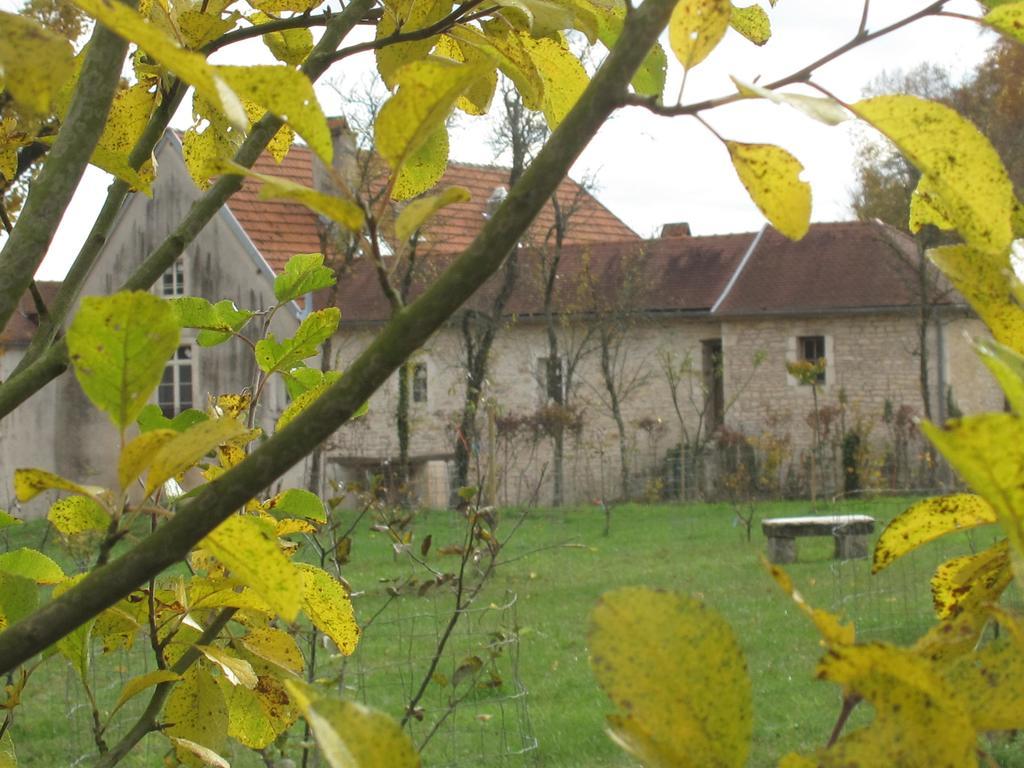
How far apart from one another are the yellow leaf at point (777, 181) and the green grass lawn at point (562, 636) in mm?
1802

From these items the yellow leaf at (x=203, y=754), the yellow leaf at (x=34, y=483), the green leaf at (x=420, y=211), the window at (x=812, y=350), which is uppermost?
the window at (x=812, y=350)

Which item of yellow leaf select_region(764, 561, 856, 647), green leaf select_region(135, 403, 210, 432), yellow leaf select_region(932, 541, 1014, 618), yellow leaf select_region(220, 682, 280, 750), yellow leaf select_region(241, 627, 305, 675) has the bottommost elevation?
yellow leaf select_region(220, 682, 280, 750)

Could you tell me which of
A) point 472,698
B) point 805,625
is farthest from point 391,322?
point 805,625

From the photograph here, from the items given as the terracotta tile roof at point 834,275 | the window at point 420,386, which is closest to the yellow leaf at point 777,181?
the terracotta tile roof at point 834,275

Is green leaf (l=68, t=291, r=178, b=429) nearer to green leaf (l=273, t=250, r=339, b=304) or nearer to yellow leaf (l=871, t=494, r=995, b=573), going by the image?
yellow leaf (l=871, t=494, r=995, b=573)

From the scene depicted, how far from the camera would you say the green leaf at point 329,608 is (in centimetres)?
66

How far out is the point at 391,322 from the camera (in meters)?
0.35

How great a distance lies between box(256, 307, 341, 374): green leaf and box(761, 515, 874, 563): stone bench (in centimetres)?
889

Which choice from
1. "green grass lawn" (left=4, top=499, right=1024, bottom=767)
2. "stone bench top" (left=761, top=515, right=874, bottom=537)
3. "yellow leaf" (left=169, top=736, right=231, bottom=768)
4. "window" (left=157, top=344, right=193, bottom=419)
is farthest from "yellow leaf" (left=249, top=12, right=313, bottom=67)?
"window" (left=157, top=344, right=193, bottom=419)

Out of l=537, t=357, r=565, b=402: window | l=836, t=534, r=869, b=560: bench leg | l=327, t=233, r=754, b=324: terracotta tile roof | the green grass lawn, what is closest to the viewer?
the green grass lawn

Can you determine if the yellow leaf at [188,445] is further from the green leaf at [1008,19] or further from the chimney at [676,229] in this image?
the chimney at [676,229]

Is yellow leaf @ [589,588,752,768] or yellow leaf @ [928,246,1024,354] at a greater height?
yellow leaf @ [928,246,1024,354]

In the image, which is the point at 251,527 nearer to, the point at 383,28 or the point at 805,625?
the point at 383,28

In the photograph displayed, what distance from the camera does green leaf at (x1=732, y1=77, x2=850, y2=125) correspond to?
1.24 ft
